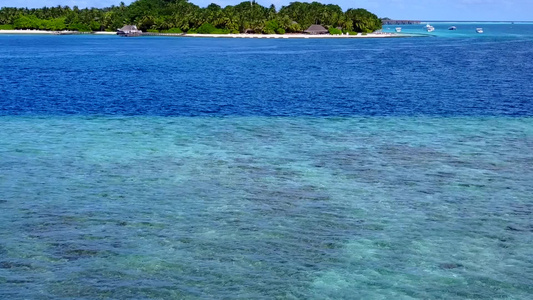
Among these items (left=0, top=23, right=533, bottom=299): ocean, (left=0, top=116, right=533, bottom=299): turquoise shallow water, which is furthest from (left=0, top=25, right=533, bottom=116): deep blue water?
(left=0, top=116, right=533, bottom=299): turquoise shallow water

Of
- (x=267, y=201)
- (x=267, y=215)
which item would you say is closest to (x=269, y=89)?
(x=267, y=201)

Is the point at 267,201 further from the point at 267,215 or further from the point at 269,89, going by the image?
the point at 269,89

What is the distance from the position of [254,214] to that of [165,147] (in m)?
12.3

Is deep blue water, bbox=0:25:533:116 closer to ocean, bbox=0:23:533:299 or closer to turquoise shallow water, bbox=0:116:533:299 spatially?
ocean, bbox=0:23:533:299

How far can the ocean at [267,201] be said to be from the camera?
54.7ft

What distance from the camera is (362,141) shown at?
3481 centimetres

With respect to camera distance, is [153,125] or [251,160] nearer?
[251,160]

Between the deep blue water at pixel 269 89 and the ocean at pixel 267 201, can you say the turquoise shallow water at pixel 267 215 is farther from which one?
the deep blue water at pixel 269 89

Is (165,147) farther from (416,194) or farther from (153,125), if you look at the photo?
(416,194)

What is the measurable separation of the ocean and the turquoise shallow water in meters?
0.07

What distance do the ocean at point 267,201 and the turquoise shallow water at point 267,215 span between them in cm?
7

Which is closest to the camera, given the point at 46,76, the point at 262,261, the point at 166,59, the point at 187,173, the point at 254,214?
the point at 262,261

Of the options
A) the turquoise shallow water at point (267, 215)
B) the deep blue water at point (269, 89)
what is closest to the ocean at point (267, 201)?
the turquoise shallow water at point (267, 215)

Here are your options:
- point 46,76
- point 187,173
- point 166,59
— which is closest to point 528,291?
point 187,173
